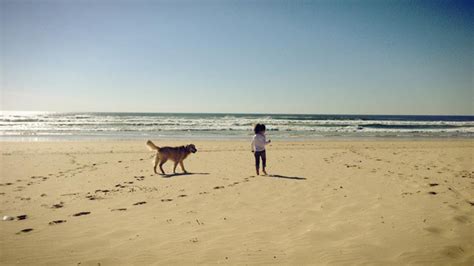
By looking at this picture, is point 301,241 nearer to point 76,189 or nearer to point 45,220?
point 45,220

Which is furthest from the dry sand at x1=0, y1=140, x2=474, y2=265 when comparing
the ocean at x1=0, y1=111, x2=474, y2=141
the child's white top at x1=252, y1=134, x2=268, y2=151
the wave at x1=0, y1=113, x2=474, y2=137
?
the wave at x1=0, y1=113, x2=474, y2=137

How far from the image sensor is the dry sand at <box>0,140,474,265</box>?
12.4 ft

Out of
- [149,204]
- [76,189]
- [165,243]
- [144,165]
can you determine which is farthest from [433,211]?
[144,165]

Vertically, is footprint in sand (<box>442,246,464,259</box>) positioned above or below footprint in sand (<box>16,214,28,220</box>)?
below

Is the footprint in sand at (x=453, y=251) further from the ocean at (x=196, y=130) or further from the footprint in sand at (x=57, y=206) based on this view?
the ocean at (x=196, y=130)

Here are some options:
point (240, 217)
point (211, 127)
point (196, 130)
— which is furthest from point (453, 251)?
point (211, 127)

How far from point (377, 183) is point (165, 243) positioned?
19.1 ft

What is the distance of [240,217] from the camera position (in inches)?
203

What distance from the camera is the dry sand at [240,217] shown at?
3.77 m

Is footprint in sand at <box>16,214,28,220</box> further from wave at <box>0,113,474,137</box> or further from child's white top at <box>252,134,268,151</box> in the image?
wave at <box>0,113,474,137</box>

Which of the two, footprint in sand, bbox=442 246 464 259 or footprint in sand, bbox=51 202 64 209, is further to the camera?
footprint in sand, bbox=51 202 64 209

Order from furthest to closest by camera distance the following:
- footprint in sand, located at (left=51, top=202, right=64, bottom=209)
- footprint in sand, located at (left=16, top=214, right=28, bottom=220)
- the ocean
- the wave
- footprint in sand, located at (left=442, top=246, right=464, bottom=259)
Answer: the wave
the ocean
footprint in sand, located at (left=51, top=202, right=64, bottom=209)
footprint in sand, located at (left=16, top=214, right=28, bottom=220)
footprint in sand, located at (left=442, top=246, right=464, bottom=259)

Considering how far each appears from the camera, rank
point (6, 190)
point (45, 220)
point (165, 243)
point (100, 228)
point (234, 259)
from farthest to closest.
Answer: point (6, 190), point (45, 220), point (100, 228), point (165, 243), point (234, 259)

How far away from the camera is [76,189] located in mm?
7133
